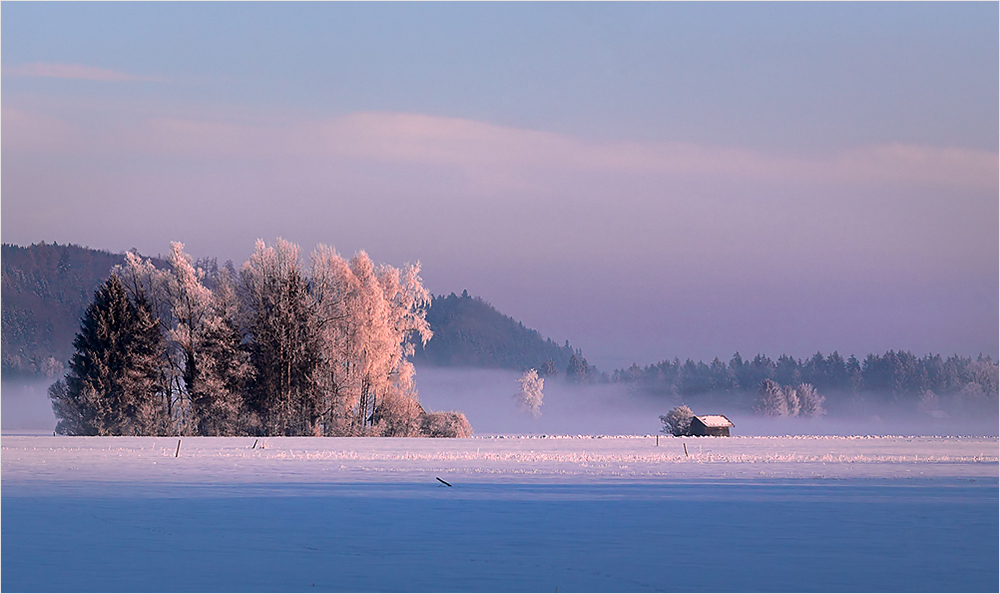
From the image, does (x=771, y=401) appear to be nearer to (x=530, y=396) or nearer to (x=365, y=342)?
(x=530, y=396)

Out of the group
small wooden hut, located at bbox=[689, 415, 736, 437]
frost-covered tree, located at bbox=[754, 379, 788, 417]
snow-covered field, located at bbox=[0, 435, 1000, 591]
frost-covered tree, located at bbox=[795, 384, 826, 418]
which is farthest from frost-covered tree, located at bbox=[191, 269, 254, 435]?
frost-covered tree, located at bbox=[795, 384, 826, 418]

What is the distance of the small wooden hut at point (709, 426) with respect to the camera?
7344cm

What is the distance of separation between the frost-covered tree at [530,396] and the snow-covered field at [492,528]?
122 metres

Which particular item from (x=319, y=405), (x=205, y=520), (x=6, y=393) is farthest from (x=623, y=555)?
(x=6, y=393)

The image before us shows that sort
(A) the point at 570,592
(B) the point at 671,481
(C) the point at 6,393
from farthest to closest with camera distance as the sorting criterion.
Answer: (C) the point at 6,393, (B) the point at 671,481, (A) the point at 570,592

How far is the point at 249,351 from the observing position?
177 feet

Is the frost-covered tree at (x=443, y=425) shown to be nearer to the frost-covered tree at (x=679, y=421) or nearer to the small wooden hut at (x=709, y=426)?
the small wooden hut at (x=709, y=426)

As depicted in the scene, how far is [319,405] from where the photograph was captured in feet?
175

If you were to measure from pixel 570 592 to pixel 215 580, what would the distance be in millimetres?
4221

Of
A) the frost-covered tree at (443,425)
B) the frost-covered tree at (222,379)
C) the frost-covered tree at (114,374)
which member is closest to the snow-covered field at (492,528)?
the frost-covered tree at (114,374)

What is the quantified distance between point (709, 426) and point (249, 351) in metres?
34.2

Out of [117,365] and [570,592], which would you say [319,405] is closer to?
[117,365]

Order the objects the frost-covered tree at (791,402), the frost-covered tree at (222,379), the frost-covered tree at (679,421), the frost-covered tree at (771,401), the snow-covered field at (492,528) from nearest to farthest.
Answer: the snow-covered field at (492,528) → the frost-covered tree at (222,379) → the frost-covered tree at (679,421) → the frost-covered tree at (771,401) → the frost-covered tree at (791,402)

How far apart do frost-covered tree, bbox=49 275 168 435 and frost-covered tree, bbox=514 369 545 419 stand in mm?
103175
